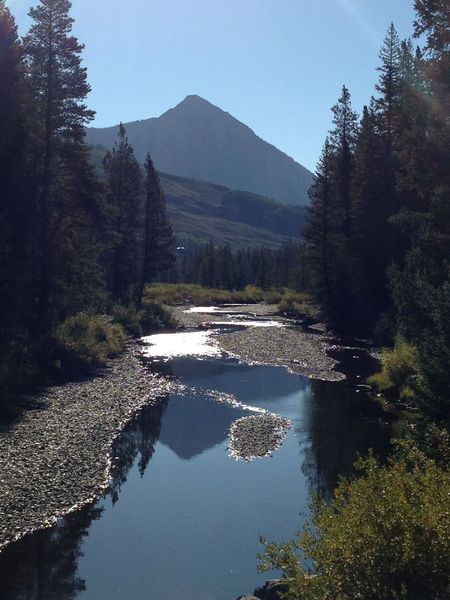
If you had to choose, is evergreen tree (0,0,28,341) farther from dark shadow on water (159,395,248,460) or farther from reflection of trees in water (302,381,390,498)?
reflection of trees in water (302,381,390,498)

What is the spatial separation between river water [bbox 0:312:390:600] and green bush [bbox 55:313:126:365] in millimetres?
5884

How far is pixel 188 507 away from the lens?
15.6 metres

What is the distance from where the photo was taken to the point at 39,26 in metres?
33.5

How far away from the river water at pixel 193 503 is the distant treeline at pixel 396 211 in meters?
3.90

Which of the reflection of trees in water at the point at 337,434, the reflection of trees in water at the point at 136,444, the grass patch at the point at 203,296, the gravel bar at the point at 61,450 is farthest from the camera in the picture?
the grass patch at the point at 203,296

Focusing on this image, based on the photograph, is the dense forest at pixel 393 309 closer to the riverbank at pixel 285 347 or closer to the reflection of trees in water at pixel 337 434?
the reflection of trees in water at pixel 337 434

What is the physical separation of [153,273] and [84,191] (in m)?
24.1

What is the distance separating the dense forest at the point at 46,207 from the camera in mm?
28234

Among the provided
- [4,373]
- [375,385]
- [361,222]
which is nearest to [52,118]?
[4,373]

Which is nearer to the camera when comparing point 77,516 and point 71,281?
point 77,516

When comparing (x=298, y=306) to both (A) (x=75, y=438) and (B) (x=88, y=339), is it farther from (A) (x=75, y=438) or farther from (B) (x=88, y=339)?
(A) (x=75, y=438)

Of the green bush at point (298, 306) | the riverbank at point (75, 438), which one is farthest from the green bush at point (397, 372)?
the green bush at point (298, 306)

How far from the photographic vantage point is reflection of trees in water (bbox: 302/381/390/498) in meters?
17.8

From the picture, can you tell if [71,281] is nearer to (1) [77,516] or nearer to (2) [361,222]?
(1) [77,516]
